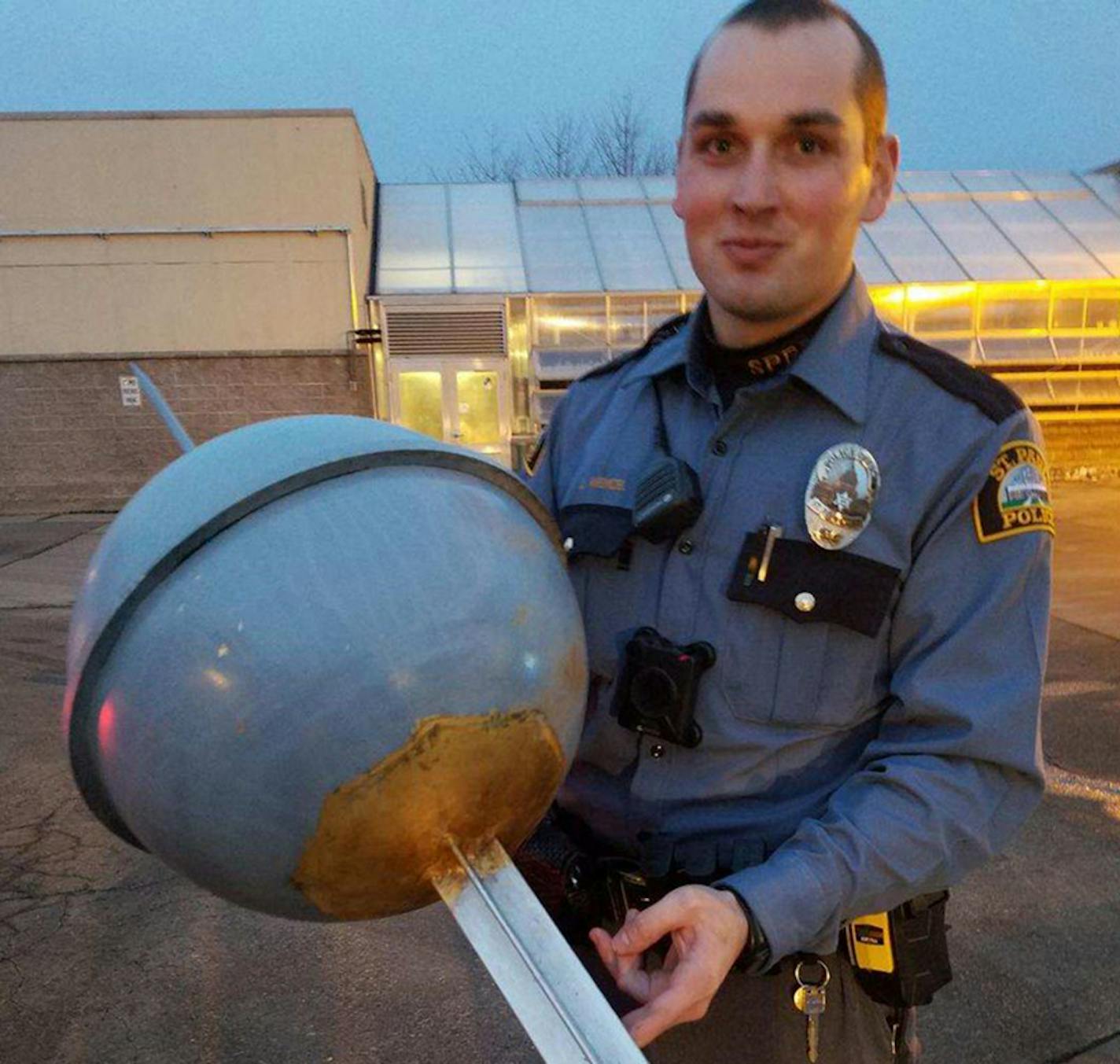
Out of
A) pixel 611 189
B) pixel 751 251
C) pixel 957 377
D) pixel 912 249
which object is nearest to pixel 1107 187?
pixel 912 249

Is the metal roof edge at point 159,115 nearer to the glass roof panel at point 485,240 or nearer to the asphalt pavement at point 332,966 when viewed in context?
the glass roof panel at point 485,240

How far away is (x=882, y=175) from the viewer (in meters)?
1.16

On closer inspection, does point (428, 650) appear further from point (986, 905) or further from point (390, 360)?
point (390, 360)

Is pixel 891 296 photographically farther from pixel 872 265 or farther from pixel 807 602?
pixel 807 602

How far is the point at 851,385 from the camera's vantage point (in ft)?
3.75

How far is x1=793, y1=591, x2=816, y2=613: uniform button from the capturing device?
1095mm

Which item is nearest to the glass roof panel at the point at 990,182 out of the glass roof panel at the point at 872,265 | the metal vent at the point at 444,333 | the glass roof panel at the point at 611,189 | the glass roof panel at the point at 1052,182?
the glass roof panel at the point at 1052,182

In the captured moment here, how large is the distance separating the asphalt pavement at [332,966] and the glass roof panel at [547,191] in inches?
443

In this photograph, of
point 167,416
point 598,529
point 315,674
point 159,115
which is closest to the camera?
point 315,674

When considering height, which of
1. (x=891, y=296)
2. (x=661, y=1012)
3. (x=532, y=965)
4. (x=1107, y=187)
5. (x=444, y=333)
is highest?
(x=1107, y=187)

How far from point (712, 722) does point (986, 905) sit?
2210 millimetres

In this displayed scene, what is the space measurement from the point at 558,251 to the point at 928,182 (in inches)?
240

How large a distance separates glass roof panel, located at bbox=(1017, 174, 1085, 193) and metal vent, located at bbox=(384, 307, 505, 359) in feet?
29.0

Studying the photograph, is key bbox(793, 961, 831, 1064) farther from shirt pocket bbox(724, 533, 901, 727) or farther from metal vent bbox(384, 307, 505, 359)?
metal vent bbox(384, 307, 505, 359)
